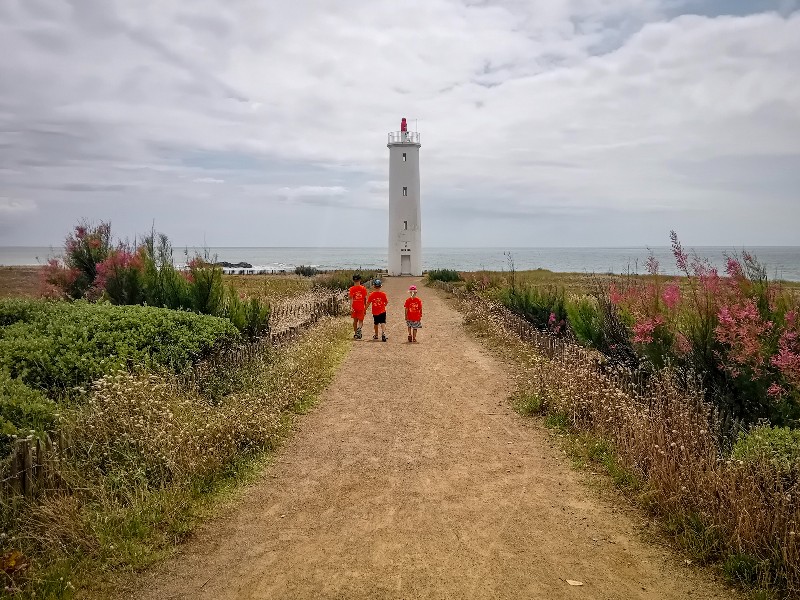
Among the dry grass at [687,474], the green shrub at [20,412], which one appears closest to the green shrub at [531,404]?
the dry grass at [687,474]

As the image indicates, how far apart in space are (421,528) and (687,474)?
212 cm

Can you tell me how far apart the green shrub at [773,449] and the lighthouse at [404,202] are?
33788mm

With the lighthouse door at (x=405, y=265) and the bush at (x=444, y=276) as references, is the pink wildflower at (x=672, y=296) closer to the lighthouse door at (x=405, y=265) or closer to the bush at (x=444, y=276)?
the bush at (x=444, y=276)

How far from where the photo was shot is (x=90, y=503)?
471cm

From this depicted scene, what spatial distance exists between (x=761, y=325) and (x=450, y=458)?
3438mm

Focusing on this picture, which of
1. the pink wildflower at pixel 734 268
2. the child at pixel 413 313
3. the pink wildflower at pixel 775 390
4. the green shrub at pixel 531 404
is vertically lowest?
the green shrub at pixel 531 404

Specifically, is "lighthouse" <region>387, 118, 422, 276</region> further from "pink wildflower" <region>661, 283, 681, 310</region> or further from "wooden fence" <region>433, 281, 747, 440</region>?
"pink wildflower" <region>661, 283, 681, 310</region>

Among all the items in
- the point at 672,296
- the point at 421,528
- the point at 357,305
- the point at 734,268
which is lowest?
the point at 421,528

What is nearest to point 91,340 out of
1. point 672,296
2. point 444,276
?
point 672,296

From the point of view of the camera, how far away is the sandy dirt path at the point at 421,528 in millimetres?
3792

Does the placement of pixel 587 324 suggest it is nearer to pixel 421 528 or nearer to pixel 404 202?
pixel 421 528

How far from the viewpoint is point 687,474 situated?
4574 millimetres

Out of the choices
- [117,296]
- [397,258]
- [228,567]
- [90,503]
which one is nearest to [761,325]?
[228,567]

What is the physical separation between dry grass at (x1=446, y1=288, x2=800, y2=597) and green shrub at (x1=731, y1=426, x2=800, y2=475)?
0.21 feet
